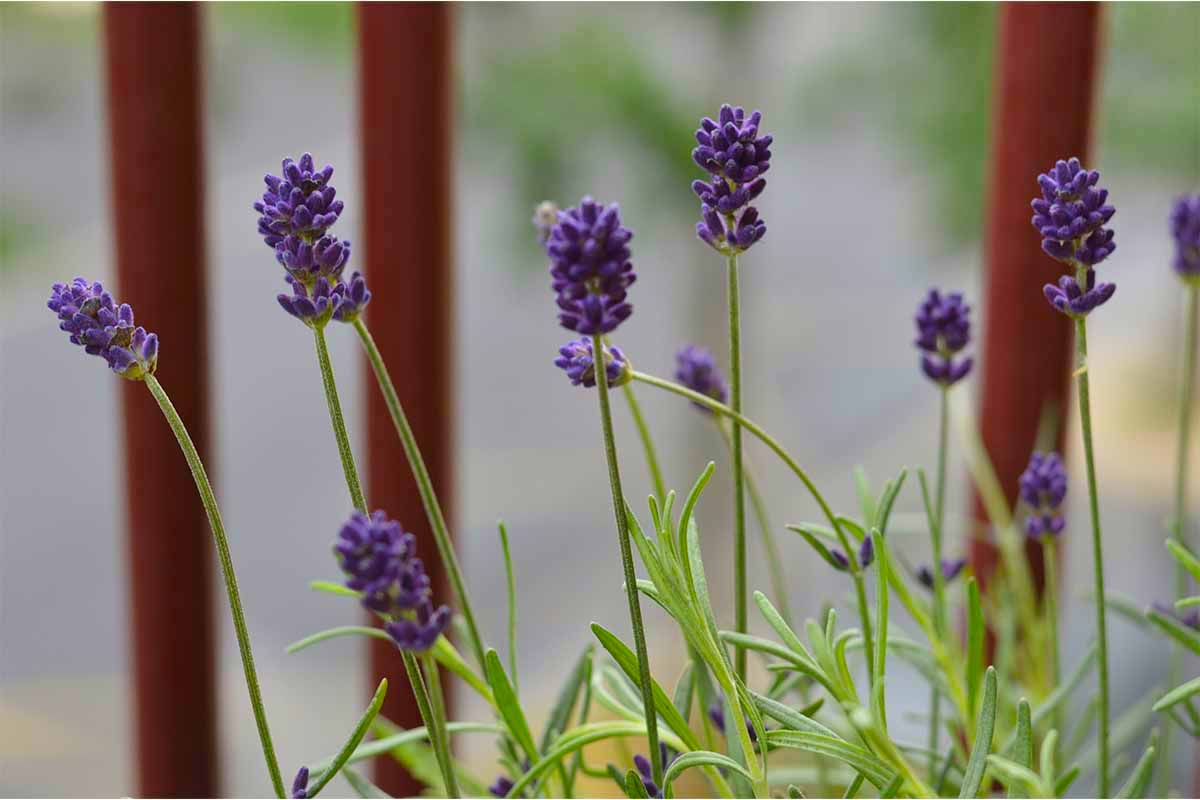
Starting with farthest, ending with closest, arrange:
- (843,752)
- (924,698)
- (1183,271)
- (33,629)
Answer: (33,629)
(924,698)
(1183,271)
(843,752)

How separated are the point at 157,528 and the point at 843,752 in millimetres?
450

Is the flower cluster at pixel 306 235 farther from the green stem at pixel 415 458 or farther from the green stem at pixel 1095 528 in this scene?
the green stem at pixel 1095 528

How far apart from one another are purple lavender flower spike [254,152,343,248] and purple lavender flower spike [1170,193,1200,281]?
1.01 feet

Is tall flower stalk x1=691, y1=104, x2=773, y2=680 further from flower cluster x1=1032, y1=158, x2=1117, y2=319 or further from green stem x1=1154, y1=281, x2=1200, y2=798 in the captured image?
green stem x1=1154, y1=281, x2=1200, y2=798

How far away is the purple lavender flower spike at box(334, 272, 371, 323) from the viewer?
0.29m

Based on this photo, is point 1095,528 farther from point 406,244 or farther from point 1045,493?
point 406,244

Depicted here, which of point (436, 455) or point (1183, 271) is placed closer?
point (1183, 271)

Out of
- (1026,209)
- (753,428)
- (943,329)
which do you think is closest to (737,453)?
(753,428)

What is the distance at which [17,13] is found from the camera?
2.21 m

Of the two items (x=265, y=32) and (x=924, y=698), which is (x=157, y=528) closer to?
(x=924, y=698)

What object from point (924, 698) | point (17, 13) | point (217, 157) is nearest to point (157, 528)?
point (924, 698)

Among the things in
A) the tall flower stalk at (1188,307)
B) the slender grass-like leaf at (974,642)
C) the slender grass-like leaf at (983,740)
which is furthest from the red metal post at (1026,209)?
the slender grass-like leaf at (983,740)

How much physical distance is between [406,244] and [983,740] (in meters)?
0.42

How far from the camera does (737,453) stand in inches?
13.4
